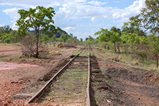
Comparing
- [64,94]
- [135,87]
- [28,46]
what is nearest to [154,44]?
[135,87]

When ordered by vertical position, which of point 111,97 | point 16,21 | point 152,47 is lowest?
point 111,97

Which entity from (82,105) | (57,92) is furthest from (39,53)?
(82,105)

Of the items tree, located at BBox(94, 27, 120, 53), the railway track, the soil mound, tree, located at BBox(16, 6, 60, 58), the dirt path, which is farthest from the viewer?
tree, located at BBox(94, 27, 120, 53)

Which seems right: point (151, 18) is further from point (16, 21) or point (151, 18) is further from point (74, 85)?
point (74, 85)

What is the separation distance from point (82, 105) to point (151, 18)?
20693 mm

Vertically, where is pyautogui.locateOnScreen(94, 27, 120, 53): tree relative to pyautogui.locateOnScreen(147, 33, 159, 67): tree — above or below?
above

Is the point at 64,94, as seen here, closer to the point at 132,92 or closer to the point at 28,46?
the point at 132,92

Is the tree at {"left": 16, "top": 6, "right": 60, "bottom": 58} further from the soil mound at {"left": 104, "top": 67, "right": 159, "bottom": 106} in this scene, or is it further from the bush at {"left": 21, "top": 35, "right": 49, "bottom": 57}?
the soil mound at {"left": 104, "top": 67, "right": 159, "bottom": 106}

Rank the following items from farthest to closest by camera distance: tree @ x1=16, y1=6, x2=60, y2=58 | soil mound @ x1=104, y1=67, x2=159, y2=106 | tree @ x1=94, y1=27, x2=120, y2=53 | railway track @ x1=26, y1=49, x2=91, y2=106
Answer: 1. tree @ x1=94, y1=27, x2=120, y2=53
2. tree @ x1=16, y1=6, x2=60, y2=58
3. soil mound @ x1=104, y1=67, x2=159, y2=106
4. railway track @ x1=26, y1=49, x2=91, y2=106

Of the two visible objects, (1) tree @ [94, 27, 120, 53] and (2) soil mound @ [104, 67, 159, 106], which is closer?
(2) soil mound @ [104, 67, 159, 106]

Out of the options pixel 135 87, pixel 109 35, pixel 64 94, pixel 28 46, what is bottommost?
pixel 135 87

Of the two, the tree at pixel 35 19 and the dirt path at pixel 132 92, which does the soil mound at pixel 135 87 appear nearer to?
the dirt path at pixel 132 92

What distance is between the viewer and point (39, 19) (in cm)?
1823

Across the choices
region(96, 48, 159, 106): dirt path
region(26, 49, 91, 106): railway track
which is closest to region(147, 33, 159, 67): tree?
region(96, 48, 159, 106): dirt path
